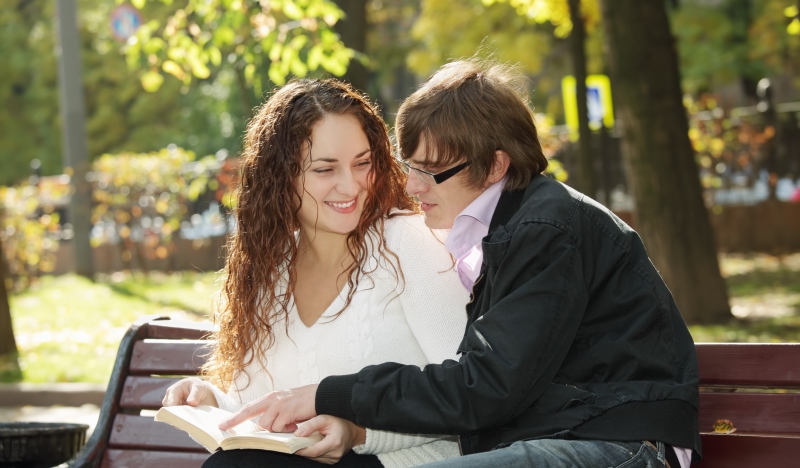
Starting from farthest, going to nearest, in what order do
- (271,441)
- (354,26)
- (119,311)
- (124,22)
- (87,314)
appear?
(124,22)
(119,311)
(87,314)
(354,26)
(271,441)

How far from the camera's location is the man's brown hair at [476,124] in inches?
110

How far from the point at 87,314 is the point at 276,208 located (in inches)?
375

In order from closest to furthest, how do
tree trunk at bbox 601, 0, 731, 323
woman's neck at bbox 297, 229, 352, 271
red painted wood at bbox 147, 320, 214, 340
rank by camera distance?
woman's neck at bbox 297, 229, 352, 271 < red painted wood at bbox 147, 320, 214, 340 < tree trunk at bbox 601, 0, 731, 323

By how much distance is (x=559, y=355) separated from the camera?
8.40ft

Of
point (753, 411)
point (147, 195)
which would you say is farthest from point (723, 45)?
point (753, 411)

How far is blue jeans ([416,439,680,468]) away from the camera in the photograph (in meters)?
2.47

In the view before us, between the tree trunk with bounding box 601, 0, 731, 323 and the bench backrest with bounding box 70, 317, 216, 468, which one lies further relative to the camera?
the tree trunk with bounding box 601, 0, 731, 323

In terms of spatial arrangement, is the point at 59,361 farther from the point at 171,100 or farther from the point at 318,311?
the point at 171,100

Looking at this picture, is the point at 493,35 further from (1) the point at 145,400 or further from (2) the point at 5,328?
(1) the point at 145,400

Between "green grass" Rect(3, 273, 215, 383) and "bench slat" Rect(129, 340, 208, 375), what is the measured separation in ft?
9.95

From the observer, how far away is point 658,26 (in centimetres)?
866

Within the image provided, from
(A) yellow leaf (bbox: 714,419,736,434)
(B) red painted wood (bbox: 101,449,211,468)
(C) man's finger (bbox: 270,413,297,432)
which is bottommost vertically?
(B) red painted wood (bbox: 101,449,211,468)

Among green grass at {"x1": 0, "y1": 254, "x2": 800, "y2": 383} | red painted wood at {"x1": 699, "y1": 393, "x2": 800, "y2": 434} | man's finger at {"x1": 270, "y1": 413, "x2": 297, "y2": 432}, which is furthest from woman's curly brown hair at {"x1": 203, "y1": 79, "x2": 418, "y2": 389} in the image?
green grass at {"x1": 0, "y1": 254, "x2": 800, "y2": 383}

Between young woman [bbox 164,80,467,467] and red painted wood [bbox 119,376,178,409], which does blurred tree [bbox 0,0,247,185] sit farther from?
young woman [bbox 164,80,467,467]
